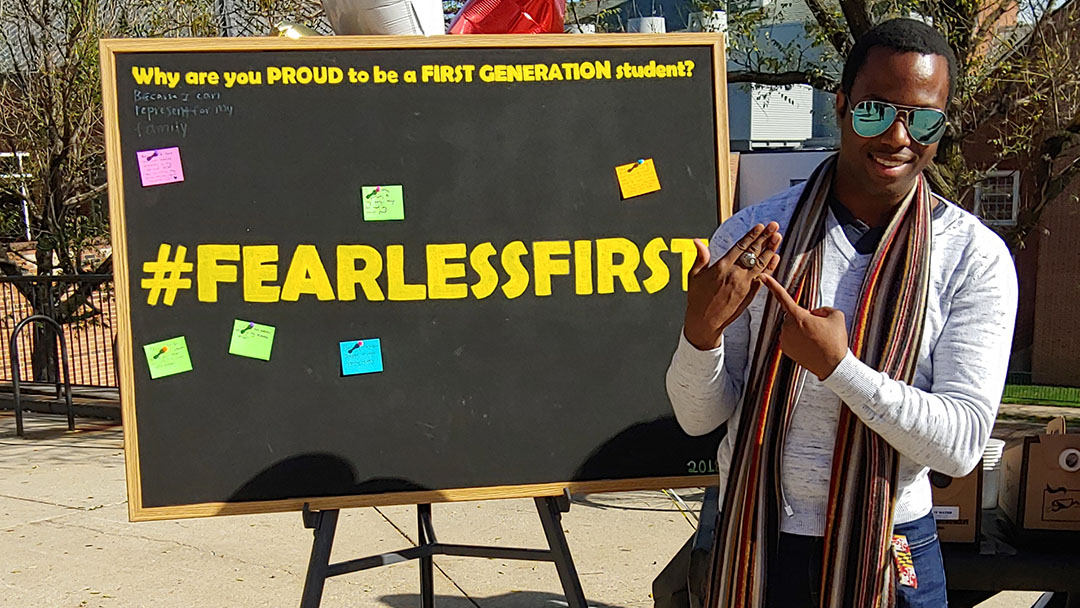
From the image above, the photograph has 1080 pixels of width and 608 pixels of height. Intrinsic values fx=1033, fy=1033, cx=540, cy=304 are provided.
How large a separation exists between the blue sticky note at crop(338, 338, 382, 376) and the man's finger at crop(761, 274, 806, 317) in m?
1.49

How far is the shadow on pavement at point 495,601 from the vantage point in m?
4.49

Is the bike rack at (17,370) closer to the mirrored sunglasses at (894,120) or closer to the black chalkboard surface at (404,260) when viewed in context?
the black chalkboard surface at (404,260)

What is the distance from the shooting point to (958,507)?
3.02m

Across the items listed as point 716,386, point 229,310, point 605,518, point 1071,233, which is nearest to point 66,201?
point 605,518

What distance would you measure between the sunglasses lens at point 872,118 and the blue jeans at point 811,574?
0.75 metres

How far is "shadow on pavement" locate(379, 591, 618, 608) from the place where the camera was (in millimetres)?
4488

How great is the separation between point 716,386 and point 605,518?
394cm

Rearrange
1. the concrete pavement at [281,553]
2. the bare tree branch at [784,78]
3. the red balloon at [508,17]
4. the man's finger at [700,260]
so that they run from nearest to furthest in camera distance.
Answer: the man's finger at [700,260]
the red balloon at [508,17]
the concrete pavement at [281,553]
the bare tree branch at [784,78]

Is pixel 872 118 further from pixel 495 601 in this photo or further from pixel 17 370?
pixel 17 370

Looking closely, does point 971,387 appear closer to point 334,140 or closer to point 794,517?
point 794,517

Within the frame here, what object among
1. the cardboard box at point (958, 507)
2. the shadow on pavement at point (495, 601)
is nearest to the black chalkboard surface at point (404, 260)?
the cardboard box at point (958, 507)

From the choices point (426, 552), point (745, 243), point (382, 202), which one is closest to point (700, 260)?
point (745, 243)

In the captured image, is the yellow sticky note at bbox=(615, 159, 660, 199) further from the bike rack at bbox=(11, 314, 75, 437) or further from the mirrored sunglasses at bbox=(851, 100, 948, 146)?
the bike rack at bbox=(11, 314, 75, 437)

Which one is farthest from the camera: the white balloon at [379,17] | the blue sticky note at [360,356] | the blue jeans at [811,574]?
the white balloon at [379,17]
